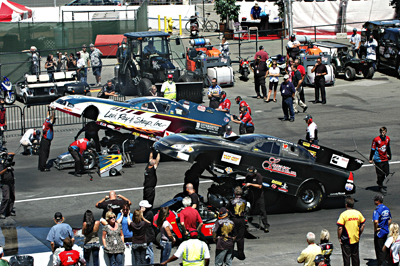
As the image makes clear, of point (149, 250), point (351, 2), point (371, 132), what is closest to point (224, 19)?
point (351, 2)

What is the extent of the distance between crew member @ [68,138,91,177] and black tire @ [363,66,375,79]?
16071 millimetres

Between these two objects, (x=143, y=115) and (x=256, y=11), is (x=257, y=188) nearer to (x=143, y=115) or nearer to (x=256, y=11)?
(x=143, y=115)

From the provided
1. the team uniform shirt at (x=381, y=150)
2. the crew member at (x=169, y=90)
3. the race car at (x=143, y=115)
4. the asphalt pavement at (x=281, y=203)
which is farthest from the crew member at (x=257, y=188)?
the crew member at (x=169, y=90)

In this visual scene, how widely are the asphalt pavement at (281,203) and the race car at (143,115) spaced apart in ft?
3.64

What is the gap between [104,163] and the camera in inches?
585

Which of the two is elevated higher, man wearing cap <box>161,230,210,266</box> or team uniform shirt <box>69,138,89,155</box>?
team uniform shirt <box>69,138,89,155</box>

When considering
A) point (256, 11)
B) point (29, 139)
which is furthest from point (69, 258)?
point (256, 11)

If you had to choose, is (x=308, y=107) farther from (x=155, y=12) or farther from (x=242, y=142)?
(x=155, y=12)

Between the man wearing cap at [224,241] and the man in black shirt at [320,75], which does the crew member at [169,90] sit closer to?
the man in black shirt at [320,75]

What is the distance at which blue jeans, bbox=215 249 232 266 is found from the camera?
29.7 ft

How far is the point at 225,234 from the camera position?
9.08 metres

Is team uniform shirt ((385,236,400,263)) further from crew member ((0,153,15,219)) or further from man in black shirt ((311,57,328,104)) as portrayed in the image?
man in black shirt ((311,57,328,104))

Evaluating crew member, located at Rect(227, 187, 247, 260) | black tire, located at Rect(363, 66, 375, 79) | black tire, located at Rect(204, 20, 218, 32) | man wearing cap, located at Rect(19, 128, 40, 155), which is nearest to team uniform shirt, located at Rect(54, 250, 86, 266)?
crew member, located at Rect(227, 187, 247, 260)

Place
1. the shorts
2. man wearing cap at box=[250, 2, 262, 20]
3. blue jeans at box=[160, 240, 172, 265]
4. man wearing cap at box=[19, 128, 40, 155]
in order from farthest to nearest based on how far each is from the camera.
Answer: man wearing cap at box=[250, 2, 262, 20]
the shorts
man wearing cap at box=[19, 128, 40, 155]
blue jeans at box=[160, 240, 172, 265]
